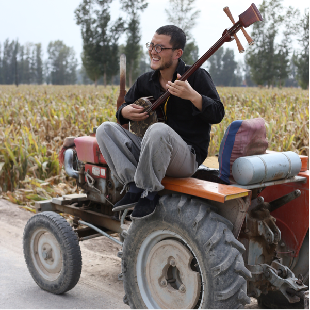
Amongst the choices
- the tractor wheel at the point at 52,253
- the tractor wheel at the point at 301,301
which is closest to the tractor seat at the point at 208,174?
the tractor wheel at the point at 301,301

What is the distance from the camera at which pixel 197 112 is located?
2.42 meters

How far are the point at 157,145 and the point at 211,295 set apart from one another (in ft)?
2.82

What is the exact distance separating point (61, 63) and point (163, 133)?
4523 inches

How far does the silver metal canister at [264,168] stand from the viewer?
2.29 metres

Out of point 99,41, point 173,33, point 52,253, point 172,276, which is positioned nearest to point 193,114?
point 173,33

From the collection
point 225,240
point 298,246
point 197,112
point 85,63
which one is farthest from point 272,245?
point 85,63

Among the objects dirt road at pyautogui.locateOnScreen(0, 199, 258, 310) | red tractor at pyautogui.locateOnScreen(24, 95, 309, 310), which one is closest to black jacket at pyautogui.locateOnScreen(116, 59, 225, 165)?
red tractor at pyautogui.locateOnScreen(24, 95, 309, 310)

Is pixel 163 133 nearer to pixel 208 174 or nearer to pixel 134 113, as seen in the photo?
pixel 134 113

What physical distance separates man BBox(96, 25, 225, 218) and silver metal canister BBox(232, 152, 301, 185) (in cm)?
31

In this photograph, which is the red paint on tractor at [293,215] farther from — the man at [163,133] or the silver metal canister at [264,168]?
the man at [163,133]

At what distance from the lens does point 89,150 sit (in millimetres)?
3291

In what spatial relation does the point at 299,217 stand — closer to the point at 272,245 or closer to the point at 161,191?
the point at 272,245

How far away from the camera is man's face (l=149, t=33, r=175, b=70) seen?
255cm

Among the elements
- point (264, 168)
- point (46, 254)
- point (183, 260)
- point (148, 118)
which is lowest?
point (46, 254)
